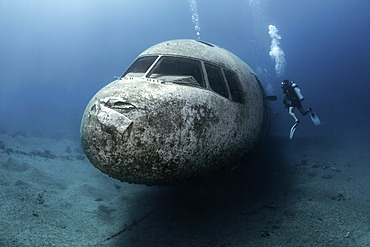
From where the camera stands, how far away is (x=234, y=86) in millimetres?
3484

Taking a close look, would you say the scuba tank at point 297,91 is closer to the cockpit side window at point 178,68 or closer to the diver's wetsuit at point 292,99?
the diver's wetsuit at point 292,99

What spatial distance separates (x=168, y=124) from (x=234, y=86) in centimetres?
165

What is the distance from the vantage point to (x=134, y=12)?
380 ft

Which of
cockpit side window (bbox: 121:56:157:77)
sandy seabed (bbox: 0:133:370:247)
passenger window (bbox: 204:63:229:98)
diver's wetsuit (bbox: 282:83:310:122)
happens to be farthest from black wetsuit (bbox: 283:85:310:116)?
cockpit side window (bbox: 121:56:157:77)

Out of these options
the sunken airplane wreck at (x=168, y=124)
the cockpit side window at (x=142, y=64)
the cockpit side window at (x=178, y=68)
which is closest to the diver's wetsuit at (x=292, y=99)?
the sunken airplane wreck at (x=168, y=124)

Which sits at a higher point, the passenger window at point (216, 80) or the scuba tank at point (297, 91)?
the passenger window at point (216, 80)

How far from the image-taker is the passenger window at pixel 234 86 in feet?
11.0

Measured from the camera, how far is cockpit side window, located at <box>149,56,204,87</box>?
3.17 meters

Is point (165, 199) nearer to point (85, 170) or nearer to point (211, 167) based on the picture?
point (211, 167)

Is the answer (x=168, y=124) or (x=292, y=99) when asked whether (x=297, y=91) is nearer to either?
(x=292, y=99)

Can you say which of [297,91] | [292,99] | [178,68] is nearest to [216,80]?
[178,68]

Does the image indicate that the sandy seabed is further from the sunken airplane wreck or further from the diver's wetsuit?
the diver's wetsuit

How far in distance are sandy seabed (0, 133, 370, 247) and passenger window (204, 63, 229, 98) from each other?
120 centimetres

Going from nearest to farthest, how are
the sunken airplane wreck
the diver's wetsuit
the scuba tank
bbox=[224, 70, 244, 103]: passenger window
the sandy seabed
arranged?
the sunken airplane wreck
the sandy seabed
bbox=[224, 70, 244, 103]: passenger window
the scuba tank
the diver's wetsuit
